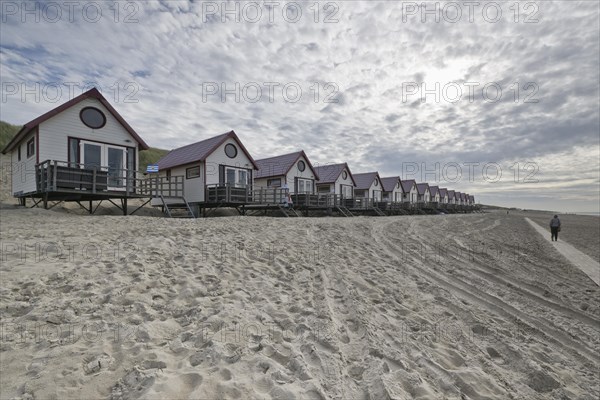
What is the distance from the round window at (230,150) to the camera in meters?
22.0

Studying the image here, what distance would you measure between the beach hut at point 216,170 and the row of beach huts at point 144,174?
70 millimetres

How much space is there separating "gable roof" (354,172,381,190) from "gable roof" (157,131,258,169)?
2045 cm

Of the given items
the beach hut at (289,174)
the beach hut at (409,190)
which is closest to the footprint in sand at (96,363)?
the beach hut at (289,174)

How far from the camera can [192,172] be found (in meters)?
21.8

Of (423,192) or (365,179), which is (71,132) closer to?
(365,179)

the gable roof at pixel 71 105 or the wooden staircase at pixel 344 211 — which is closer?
the gable roof at pixel 71 105

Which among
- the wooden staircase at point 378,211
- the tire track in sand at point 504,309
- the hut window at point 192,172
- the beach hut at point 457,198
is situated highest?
the hut window at point 192,172

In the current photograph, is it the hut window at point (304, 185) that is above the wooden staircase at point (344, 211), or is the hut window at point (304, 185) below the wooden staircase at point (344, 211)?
above

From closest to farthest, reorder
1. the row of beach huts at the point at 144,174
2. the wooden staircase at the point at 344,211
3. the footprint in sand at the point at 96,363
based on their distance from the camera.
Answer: the footprint in sand at the point at 96,363 < the row of beach huts at the point at 144,174 < the wooden staircase at the point at 344,211

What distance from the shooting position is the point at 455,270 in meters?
8.01

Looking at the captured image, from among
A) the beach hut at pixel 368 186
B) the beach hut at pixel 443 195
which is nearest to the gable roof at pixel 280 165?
the beach hut at pixel 368 186

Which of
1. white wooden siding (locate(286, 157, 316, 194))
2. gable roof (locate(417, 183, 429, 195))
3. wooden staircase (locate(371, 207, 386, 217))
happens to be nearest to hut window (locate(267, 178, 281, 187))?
white wooden siding (locate(286, 157, 316, 194))

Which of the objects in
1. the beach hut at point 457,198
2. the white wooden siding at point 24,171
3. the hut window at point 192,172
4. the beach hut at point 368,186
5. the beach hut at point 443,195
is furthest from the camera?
the beach hut at point 457,198

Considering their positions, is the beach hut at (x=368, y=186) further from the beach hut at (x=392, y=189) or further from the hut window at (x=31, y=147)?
the hut window at (x=31, y=147)
